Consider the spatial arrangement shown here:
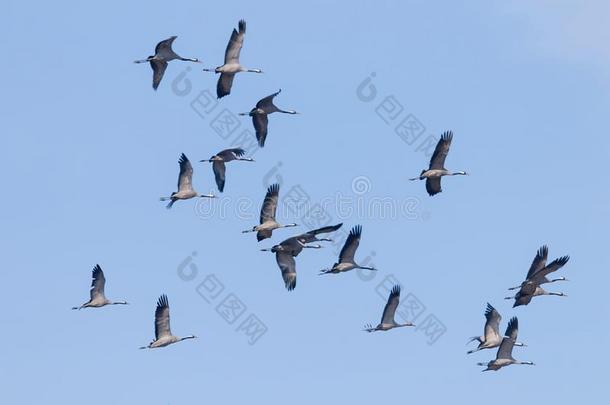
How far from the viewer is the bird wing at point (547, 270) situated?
52844 millimetres

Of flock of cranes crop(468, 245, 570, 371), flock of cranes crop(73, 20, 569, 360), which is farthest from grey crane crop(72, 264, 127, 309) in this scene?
flock of cranes crop(468, 245, 570, 371)

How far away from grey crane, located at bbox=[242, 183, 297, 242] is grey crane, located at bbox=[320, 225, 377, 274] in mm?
2316

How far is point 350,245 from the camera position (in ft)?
182

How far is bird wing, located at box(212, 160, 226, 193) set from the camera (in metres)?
59.4

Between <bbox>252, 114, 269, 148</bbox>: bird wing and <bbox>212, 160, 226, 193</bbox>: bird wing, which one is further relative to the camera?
<bbox>212, 160, 226, 193</bbox>: bird wing

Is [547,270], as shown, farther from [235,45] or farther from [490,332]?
[235,45]

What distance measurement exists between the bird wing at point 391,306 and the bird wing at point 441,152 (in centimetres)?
475

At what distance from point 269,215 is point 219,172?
4199 millimetres

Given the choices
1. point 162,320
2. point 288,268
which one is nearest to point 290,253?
point 288,268

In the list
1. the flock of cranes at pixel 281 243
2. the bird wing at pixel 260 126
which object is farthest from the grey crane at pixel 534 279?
the bird wing at pixel 260 126

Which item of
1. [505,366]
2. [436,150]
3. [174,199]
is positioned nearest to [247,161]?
[174,199]

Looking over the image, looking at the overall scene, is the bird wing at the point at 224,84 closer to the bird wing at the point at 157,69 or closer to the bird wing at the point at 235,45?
the bird wing at the point at 235,45

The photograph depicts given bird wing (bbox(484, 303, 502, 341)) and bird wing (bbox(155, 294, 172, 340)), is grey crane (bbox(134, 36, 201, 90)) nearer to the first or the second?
bird wing (bbox(155, 294, 172, 340))

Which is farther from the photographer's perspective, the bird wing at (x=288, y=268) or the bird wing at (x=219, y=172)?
the bird wing at (x=219, y=172)
